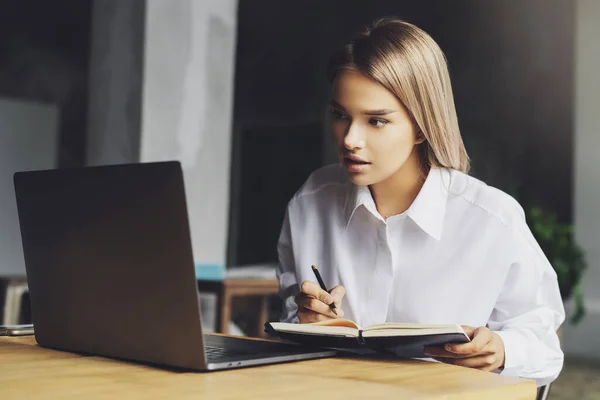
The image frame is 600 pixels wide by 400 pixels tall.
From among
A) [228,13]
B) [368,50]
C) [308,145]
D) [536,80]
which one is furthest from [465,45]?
[368,50]

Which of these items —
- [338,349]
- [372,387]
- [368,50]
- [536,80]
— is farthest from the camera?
[536,80]

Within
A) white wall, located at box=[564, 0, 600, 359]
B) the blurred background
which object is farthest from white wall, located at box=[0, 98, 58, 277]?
white wall, located at box=[564, 0, 600, 359]

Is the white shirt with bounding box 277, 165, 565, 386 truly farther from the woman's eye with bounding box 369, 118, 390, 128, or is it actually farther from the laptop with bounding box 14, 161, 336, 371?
the laptop with bounding box 14, 161, 336, 371

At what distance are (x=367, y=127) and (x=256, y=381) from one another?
646 millimetres

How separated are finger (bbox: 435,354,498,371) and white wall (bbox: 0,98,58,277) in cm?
466

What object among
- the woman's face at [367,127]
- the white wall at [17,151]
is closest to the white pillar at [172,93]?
the white wall at [17,151]

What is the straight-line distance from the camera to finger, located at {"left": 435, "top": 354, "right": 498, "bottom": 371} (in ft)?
4.16

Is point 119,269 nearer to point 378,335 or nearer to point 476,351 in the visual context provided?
point 378,335

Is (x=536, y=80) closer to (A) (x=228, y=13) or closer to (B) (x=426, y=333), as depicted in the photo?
(A) (x=228, y=13)

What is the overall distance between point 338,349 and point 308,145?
22.4 feet

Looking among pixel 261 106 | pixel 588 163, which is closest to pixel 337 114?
pixel 588 163

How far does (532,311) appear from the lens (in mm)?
1508

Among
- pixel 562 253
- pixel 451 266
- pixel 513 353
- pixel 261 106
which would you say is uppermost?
pixel 261 106

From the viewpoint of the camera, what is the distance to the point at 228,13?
→ 4.45 meters
